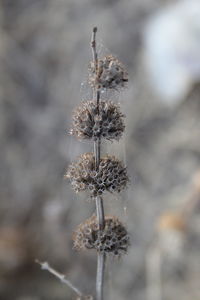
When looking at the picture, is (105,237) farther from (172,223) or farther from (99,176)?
(172,223)

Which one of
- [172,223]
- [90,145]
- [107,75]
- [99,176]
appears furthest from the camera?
[90,145]

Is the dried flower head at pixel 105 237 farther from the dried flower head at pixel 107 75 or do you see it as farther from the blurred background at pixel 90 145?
the blurred background at pixel 90 145

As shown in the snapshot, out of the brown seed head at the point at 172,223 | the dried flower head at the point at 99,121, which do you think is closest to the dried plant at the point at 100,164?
the dried flower head at the point at 99,121

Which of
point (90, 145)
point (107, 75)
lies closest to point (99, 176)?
point (107, 75)

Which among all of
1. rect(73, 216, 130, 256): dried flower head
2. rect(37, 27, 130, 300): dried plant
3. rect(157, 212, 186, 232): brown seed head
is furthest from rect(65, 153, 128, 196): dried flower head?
rect(157, 212, 186, 232): brown seed head

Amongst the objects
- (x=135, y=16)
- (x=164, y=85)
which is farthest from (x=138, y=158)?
(x=135, y=16)

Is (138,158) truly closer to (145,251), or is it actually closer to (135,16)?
(145,251)
